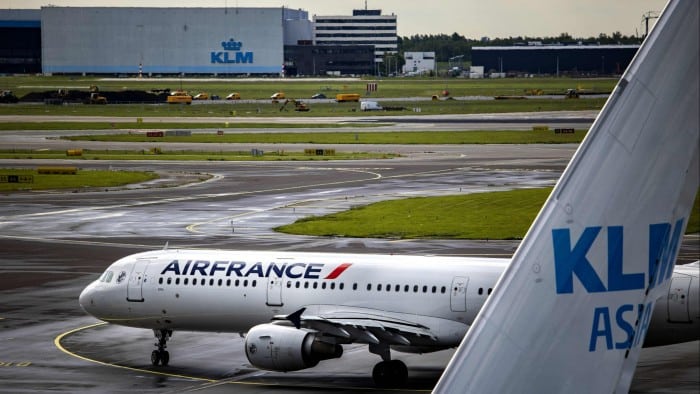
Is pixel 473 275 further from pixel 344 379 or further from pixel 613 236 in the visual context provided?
pixel 613 236

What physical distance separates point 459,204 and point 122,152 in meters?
61.7

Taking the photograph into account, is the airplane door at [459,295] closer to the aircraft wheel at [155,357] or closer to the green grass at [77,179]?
the aircraft wheel at [155,357]

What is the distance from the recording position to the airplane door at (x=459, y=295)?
117 feet

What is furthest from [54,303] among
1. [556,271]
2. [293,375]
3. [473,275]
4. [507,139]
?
[507,139]

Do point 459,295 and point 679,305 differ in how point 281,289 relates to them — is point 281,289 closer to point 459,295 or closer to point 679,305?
point 459,295

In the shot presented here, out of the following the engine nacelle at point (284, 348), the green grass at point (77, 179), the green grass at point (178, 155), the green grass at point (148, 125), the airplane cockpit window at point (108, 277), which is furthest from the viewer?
the green grass at point (148, 125)

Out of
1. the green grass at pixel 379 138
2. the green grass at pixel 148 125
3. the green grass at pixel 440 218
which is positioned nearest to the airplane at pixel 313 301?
the green grass at pixel 440 218

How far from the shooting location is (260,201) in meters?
91.7

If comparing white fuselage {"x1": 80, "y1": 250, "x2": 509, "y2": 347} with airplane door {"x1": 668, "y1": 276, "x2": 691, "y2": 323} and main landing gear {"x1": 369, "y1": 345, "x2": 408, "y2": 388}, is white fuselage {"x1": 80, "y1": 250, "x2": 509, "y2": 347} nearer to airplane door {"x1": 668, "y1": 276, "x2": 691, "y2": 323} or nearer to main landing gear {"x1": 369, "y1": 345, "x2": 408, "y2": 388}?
main landing gear {"x1": 369, "y1": 345, "x2": 408, "y2": 388}

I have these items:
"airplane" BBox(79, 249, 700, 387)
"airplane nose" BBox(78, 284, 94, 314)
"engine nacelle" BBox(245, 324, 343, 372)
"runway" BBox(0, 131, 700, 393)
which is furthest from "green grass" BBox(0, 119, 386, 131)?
"engine nacelle" BBox(245, 324, 343, 372)

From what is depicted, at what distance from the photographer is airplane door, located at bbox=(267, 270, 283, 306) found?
37938 millimetres

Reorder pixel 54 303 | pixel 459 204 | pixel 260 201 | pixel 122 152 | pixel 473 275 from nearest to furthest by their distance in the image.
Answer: pixel 473 275
pixel 54 303
pixel 459 204
pixel 260 201
pixel 122 152

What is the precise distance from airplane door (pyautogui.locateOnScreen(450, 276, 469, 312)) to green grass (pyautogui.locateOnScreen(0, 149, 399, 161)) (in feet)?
291

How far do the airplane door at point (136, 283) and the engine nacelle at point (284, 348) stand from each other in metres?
6.40
